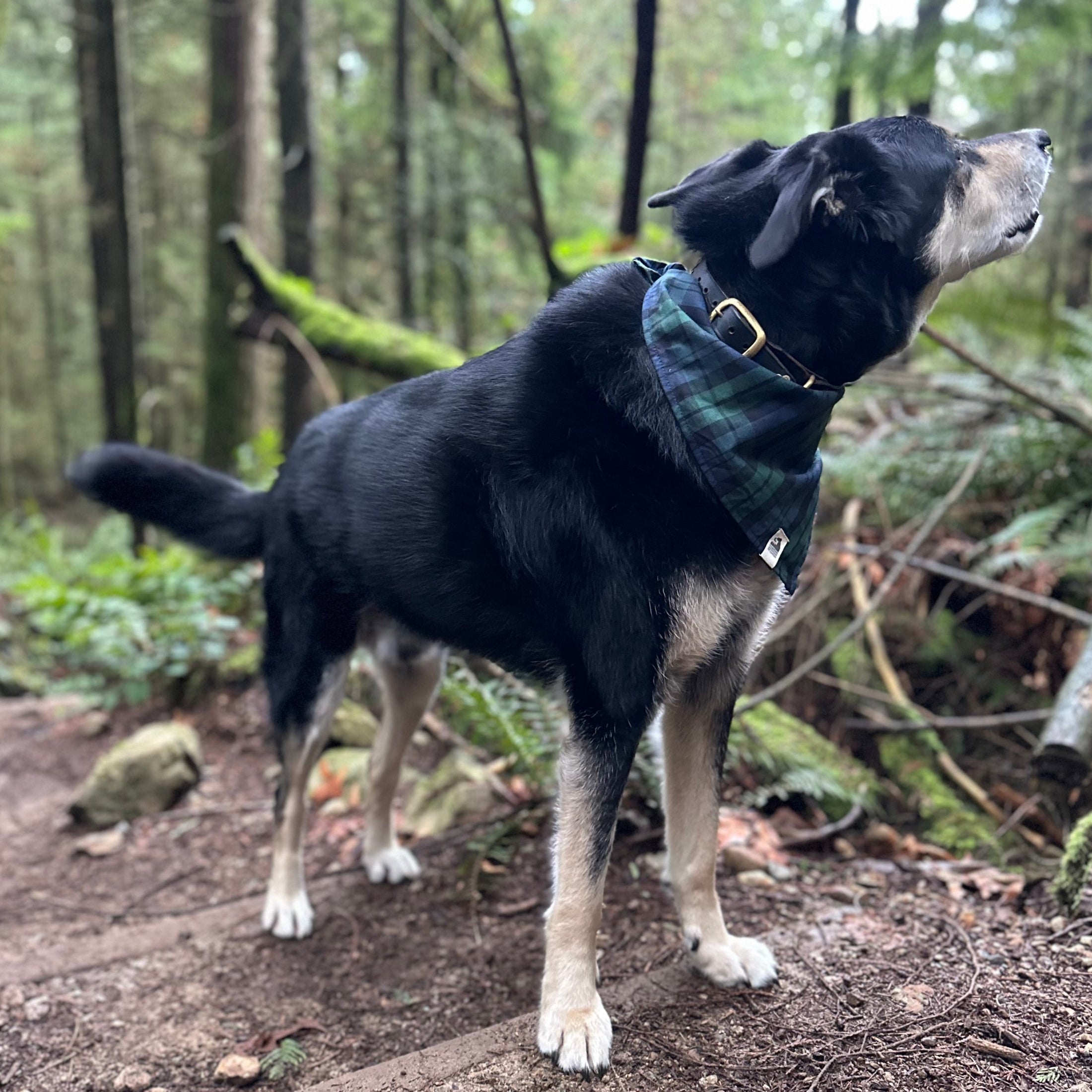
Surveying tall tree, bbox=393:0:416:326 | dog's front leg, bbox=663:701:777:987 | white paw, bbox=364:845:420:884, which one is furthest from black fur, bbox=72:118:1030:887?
tall tree, bbox=393:0:416:326

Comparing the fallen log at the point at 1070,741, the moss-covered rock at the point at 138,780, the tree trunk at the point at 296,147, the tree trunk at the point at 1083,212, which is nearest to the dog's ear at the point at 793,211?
the fallen log at the point at 1070,741

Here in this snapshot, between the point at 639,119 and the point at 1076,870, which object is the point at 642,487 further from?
the point at 639,119

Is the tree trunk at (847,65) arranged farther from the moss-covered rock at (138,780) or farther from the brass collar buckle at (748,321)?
the moss-covered rock at (138,780)

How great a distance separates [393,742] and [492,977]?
1.15 m

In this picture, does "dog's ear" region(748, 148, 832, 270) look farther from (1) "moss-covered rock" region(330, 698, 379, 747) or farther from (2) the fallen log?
(1) "moss-covered rock" region(330, 698, 379, 747)

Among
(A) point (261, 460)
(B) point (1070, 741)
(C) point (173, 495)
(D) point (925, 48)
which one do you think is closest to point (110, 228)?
(A) point (261, 460)

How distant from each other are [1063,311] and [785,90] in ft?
52.6

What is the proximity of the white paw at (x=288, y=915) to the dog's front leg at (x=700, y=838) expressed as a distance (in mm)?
1596

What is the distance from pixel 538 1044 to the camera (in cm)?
260

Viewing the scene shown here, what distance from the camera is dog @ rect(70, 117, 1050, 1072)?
2.61 metres

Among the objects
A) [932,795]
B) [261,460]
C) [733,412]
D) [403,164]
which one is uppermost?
[403,164]

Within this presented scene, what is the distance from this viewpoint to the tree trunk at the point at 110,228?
991 cm

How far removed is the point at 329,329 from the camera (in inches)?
308

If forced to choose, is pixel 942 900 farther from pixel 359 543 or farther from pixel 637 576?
pixel 359 543
